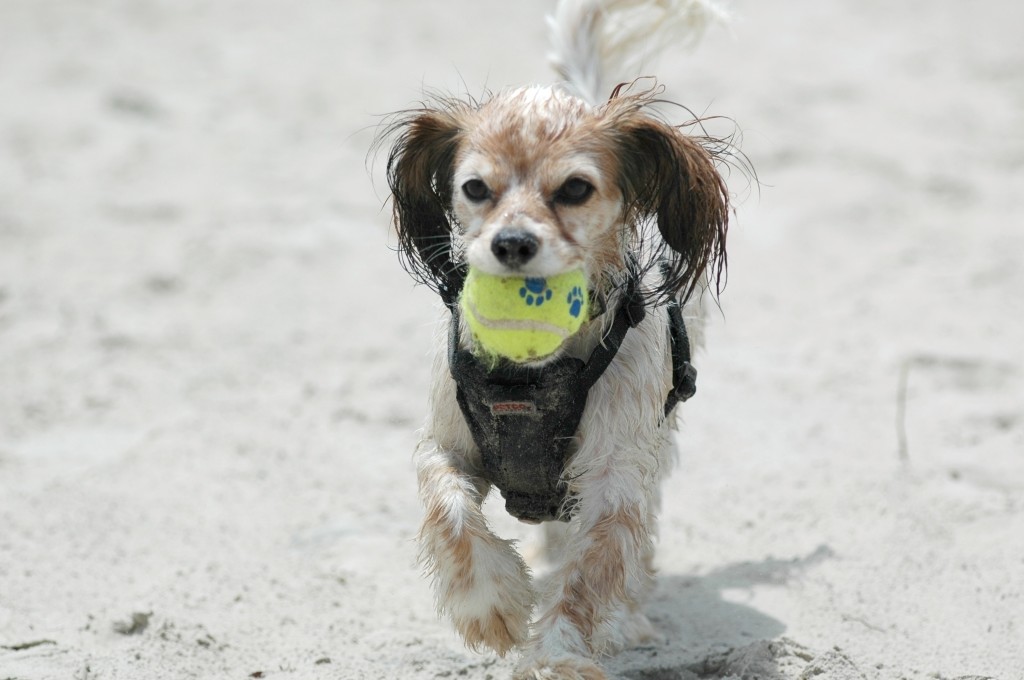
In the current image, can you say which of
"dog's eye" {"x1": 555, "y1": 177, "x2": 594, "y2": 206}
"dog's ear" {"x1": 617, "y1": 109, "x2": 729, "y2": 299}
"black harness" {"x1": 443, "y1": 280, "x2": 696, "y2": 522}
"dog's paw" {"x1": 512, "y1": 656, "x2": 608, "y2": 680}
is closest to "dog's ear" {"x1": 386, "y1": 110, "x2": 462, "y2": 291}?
"black harness" {"x1": 443, "y1": 280, "x2": 696, "y2": 522}

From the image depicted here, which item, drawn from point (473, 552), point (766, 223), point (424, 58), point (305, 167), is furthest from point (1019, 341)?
point (424, 58)

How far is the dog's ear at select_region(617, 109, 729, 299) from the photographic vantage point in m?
3.26

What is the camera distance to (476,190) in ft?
10.6

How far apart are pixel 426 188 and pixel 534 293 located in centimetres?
60

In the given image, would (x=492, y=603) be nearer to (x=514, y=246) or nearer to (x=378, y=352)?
(x=514, y=246)

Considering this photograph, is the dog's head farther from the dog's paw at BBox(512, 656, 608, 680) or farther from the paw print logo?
the dog's paw at BBox(512, 656, 608, 680)

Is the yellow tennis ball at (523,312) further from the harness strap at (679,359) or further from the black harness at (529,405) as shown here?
the harness strap at (679,359)

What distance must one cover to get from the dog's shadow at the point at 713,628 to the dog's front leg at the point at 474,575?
1.75 feet

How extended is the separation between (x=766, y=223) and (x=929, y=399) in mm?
2139

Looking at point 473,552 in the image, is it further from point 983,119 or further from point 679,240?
point 983,119

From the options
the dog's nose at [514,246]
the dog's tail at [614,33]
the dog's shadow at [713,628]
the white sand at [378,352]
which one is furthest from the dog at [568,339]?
the dog's tail at [614,33]

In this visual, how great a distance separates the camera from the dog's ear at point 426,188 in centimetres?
342

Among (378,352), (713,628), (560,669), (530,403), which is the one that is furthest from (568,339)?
(378,352)

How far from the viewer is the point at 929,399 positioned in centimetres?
552
